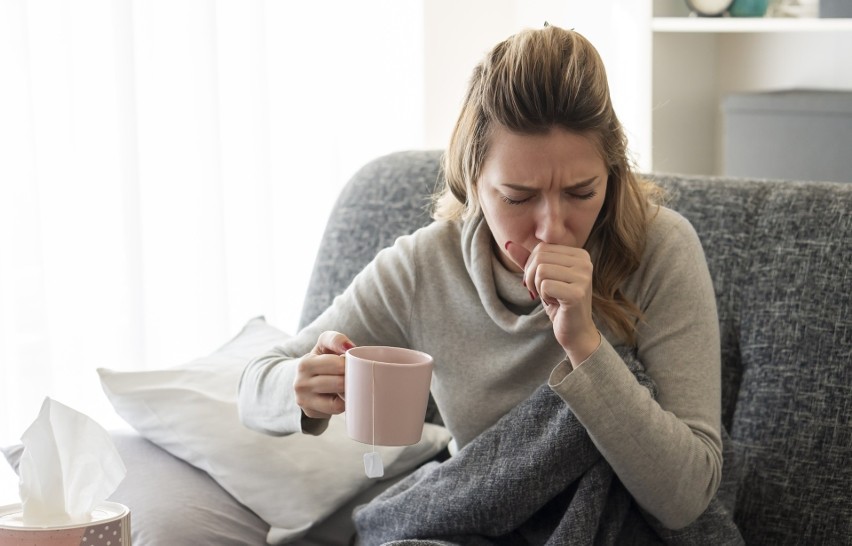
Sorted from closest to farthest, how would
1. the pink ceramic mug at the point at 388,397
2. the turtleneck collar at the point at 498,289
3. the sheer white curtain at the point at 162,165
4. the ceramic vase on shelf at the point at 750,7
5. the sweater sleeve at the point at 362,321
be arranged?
the pink ceramic mug at the point at 388,397, the turtleneck collar at the point at 498,289, the sweater sleeve at the point at 362,321, the sheer white curtain at the point at 162,165, the ceramic vase on shelf at the point at 750,7

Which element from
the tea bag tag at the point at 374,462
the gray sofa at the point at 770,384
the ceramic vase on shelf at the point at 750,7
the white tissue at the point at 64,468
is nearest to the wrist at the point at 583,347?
the tea bag tag at the point at 374,462

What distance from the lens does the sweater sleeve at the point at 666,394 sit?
3.84 feet

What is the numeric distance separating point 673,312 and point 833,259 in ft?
1.01

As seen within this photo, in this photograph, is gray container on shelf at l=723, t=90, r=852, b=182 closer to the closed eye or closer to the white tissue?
the closed eye

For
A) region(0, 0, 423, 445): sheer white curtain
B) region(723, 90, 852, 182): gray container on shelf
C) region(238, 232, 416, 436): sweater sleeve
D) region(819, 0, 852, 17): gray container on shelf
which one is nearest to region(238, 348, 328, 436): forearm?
region(238, 232, 416, 436): sweater sleeve

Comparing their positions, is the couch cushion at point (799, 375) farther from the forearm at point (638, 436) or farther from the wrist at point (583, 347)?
the wrist at point (583, 347)

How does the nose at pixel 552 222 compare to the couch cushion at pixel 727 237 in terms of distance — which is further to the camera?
the couch cushion at pixel 727 237

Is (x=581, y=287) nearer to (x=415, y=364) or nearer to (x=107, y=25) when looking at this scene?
(x=415, y=364)

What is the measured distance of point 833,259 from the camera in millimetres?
1450

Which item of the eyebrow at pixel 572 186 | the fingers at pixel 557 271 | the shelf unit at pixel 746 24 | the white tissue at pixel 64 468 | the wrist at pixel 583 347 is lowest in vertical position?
the white tissue at pixel 64 468

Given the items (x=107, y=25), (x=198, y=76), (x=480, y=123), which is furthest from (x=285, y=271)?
(x=480, y=123)

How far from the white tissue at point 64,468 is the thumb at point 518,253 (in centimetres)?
51

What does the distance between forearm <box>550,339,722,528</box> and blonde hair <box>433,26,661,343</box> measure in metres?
0.13

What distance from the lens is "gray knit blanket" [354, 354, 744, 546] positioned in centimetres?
124
